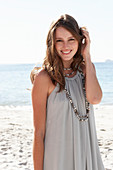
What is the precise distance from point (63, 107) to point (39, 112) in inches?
7.9

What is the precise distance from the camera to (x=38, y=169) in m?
2.45

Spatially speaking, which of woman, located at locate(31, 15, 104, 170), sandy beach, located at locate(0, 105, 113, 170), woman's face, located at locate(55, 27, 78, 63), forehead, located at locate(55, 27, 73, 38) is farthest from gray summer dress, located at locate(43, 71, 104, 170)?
sandy beach, located at locate(0, 105, 113, 170)

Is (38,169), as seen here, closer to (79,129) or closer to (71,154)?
(71,154)

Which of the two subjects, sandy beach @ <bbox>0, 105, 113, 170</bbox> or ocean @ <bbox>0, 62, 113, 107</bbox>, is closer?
sandy beach @ <bbox>0, 105, 113, 170</bbox>

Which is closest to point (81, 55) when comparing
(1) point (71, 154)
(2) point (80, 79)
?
(2) point (80, 79)

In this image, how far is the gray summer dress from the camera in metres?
2.42

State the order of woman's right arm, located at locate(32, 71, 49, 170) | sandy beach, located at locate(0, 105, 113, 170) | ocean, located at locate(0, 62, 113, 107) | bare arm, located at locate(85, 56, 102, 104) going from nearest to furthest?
woman's right arm, located at locate(32, 71, 49, 170) < bare arm, located at locate(85, 56, 102, 104) < sandy beach, located at locate(0, 105, 113, 170) < ocean, located at locate(0, 62, 113, 107)

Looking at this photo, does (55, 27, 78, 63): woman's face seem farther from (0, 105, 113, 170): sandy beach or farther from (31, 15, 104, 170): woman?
(0, 105, 113, 170): sandy beach

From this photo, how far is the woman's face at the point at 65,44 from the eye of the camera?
2.38m

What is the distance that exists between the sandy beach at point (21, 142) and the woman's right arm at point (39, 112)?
3.26 metres

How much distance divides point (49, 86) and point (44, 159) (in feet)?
2.05

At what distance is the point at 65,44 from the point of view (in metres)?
2.40

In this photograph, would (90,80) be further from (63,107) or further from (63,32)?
(63,32)

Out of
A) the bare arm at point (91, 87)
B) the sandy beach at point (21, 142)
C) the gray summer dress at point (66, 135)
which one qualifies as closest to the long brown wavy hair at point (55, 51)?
the gray summer dress at point (66, 135)
